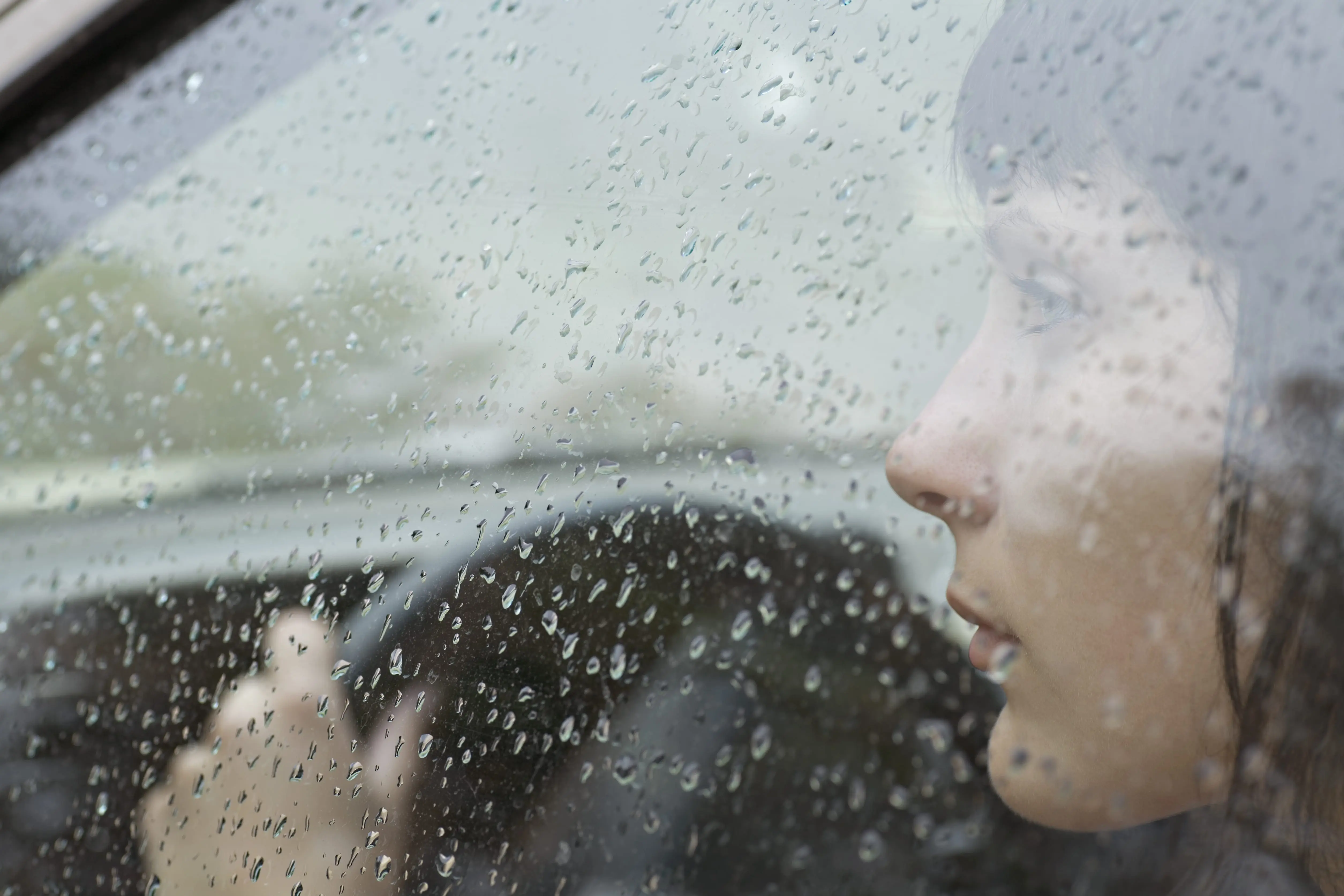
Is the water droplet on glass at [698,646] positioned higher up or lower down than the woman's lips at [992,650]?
lower down

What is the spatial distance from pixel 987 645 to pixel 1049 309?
169 mm

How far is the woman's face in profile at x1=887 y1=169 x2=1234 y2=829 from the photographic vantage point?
436 millimetres

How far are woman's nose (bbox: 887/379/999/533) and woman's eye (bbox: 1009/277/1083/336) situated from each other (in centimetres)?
4

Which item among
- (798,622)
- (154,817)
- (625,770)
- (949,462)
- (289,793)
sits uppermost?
(949,462)

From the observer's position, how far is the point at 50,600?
1.02 metres

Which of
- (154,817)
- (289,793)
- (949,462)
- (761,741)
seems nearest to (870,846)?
(761,741)

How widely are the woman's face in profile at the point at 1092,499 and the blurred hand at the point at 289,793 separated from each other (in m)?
0.43

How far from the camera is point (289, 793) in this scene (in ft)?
2.61

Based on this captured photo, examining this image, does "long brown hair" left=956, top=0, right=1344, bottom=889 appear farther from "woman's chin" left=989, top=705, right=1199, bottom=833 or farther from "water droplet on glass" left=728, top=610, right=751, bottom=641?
"water droplet on glass" left=728, top=610, right=751, bottom=641

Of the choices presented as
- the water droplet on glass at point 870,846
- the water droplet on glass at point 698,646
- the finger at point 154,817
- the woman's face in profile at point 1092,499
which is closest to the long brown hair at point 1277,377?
the woman's face in profile at point 1092,499

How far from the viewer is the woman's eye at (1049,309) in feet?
1.58

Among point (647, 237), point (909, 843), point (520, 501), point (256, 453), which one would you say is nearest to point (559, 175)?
point (647, 237)

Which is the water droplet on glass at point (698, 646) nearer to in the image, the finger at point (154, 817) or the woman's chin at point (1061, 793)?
the woman's chin at point (1061, 793)

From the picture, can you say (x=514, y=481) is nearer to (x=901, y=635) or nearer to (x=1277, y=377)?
(x=901, y=635)
